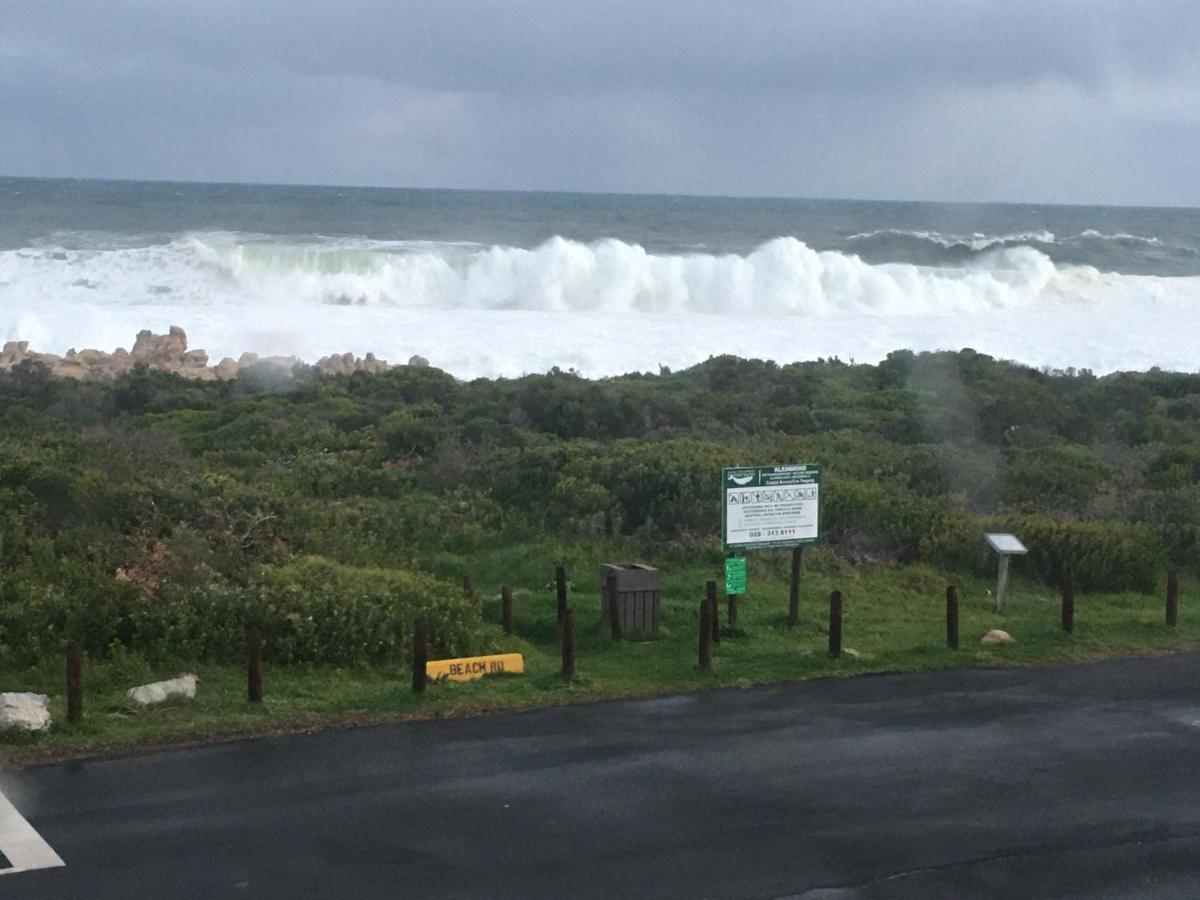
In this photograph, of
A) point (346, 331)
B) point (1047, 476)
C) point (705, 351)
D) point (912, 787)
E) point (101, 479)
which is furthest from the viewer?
point (346, 331)

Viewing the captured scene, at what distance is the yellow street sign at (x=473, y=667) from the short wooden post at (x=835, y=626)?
282 centimetres

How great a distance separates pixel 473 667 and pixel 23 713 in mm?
3617

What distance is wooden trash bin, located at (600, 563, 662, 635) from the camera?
46.6ft

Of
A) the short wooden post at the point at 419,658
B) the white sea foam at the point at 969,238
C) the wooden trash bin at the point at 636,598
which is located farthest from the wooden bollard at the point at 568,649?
the white sea foam at the point at 969,238

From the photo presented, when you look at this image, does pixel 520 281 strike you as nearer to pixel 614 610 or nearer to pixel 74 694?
pixel 614 610

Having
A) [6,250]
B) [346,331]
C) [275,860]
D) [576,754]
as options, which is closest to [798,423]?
[576,754]

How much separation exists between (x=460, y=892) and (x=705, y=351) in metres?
40.0

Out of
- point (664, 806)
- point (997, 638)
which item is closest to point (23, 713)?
point (664, 806)

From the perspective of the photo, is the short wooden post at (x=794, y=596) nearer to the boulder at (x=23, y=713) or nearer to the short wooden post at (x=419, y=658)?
the short wooden post at (x=419, y=658)

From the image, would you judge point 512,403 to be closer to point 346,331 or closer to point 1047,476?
point 1047,476

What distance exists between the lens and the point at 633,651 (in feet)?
45.1

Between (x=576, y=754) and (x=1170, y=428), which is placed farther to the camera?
(x=1170, y=428)

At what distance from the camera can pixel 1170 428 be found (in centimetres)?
2634

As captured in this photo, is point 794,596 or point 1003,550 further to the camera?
point 1003,550
